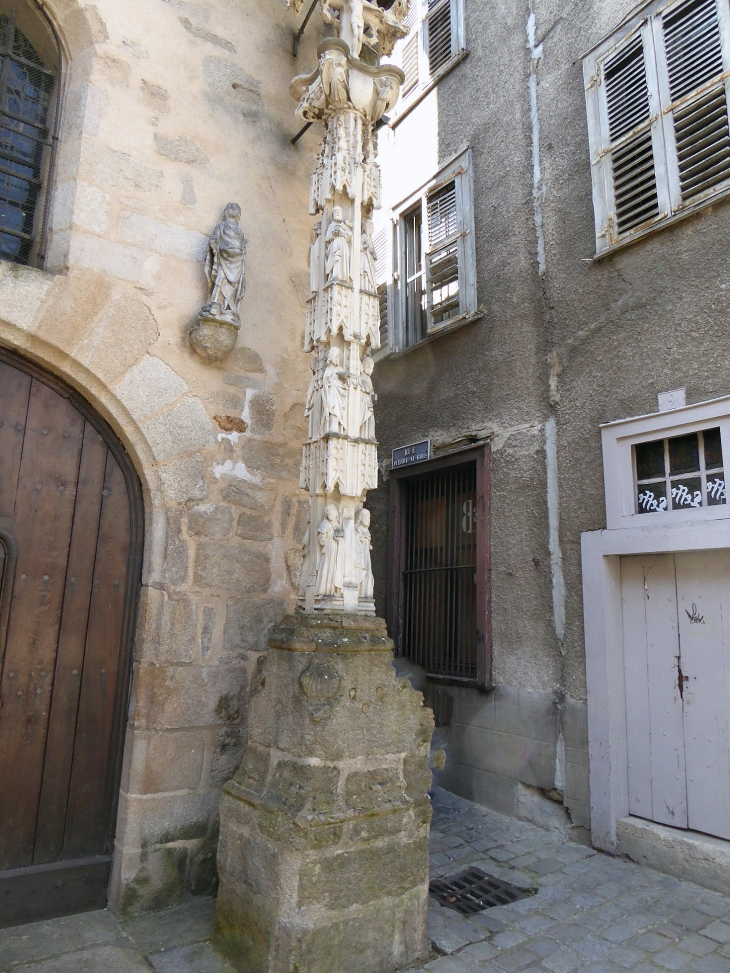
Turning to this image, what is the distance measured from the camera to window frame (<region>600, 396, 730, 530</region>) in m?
4.01

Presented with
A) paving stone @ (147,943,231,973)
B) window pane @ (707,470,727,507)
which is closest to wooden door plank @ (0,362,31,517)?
paving stone @ (147,943,231,973)

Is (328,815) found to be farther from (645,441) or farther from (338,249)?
(645,441)

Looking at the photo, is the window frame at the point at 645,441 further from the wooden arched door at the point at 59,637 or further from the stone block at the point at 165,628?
the wooden arched door at the point at 59,637

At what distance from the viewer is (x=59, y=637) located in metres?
3.11

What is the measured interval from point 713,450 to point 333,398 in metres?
2.42

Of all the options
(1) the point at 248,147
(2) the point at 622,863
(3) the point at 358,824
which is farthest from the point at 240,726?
(1) the point at 248,147

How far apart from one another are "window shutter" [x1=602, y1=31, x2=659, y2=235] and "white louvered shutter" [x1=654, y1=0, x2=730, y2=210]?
144mm

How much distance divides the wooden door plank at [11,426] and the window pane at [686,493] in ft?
11.9

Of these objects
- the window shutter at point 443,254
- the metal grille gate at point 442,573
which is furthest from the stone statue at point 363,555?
the window shutter at point 443,254

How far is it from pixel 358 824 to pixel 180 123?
3.43m

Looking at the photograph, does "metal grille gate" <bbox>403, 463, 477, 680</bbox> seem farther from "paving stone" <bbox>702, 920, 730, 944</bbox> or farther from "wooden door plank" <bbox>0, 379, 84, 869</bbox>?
"wooden door plank" <bbox>0, 379, 84, 869</bbox>

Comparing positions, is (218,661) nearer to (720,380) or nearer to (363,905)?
(363,905)

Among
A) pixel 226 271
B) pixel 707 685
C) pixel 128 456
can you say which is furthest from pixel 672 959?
pixel 226 271

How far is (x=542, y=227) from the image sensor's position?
545 centimetres
